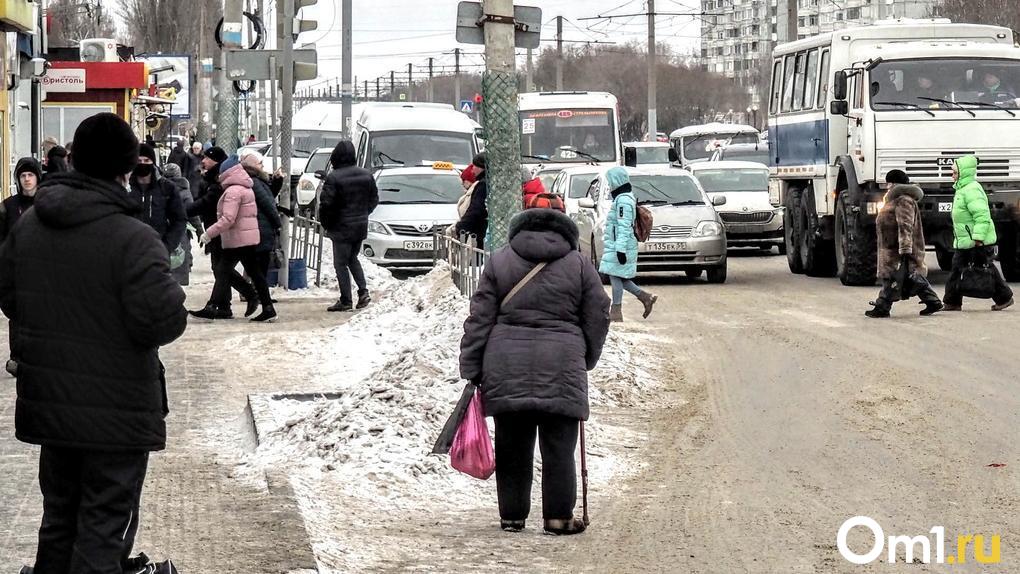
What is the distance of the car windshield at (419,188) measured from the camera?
2459 centimetres

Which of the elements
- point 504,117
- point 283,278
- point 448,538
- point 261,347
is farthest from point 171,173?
point 448,538

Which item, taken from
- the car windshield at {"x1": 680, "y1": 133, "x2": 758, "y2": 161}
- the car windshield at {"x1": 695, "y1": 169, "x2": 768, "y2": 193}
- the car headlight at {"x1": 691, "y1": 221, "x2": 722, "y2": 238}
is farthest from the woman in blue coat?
the car windshield at {"x1": 680, "y1": 133, "x2": 758, "y2": 161}

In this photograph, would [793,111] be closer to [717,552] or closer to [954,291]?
[954,291]

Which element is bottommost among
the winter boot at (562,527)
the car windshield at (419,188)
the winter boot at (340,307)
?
the winter boot at (562,527)

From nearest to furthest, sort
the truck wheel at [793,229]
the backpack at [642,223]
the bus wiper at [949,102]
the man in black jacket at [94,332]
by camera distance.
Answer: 1. the man in black jacket at [94,332]
2. the backpack at [642,223]
3. the bus wiper at [949,102]
4. the truck wheel at [793,229]

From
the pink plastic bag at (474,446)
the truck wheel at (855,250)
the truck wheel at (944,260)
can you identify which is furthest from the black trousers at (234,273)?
the truck wheel at (944,260)

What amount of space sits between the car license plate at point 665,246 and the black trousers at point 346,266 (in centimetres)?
431

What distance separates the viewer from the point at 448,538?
7.53 metres

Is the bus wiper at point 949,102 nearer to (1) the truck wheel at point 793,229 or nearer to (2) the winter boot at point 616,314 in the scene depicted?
(1) the truck wheel at point 793,229

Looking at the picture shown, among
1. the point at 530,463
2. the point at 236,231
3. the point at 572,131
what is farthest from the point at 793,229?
the point at 530,463

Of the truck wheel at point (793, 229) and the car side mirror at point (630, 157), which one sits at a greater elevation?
the car side mirror at point (630, 157)

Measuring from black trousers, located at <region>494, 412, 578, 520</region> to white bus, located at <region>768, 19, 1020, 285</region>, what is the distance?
13332 millimetres

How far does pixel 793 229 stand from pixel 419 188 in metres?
5.33

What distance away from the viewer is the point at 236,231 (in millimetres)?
16594
